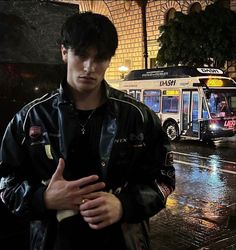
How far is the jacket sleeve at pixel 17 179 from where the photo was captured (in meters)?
1.97

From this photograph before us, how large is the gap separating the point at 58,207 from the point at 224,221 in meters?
5.17

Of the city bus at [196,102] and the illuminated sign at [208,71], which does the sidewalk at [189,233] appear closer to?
the city bus at [196,102]

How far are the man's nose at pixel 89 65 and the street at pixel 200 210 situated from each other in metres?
3.84

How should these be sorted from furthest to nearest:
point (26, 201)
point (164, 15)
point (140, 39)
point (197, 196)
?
1. point (140, 39)
2. point (164, 15)
3. point (197, 196)
4. point (26, 201)

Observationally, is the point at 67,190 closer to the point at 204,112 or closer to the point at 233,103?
the point at 204,112

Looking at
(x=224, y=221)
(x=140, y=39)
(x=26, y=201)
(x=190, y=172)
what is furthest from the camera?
(x=140, y=39)

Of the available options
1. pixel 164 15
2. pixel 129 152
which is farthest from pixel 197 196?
pixel 164 15

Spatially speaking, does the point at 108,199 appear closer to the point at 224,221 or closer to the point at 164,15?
the point at 224,221

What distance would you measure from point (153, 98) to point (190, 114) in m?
2.35

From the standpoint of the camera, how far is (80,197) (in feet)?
6.04

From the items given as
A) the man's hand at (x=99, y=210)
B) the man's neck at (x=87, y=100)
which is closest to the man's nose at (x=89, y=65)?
the man's neck at (x=87, y=100)

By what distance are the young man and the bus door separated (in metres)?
14.7

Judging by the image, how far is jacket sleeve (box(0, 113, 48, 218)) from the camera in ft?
6.47

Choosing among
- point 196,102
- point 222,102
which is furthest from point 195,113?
point 222,102
